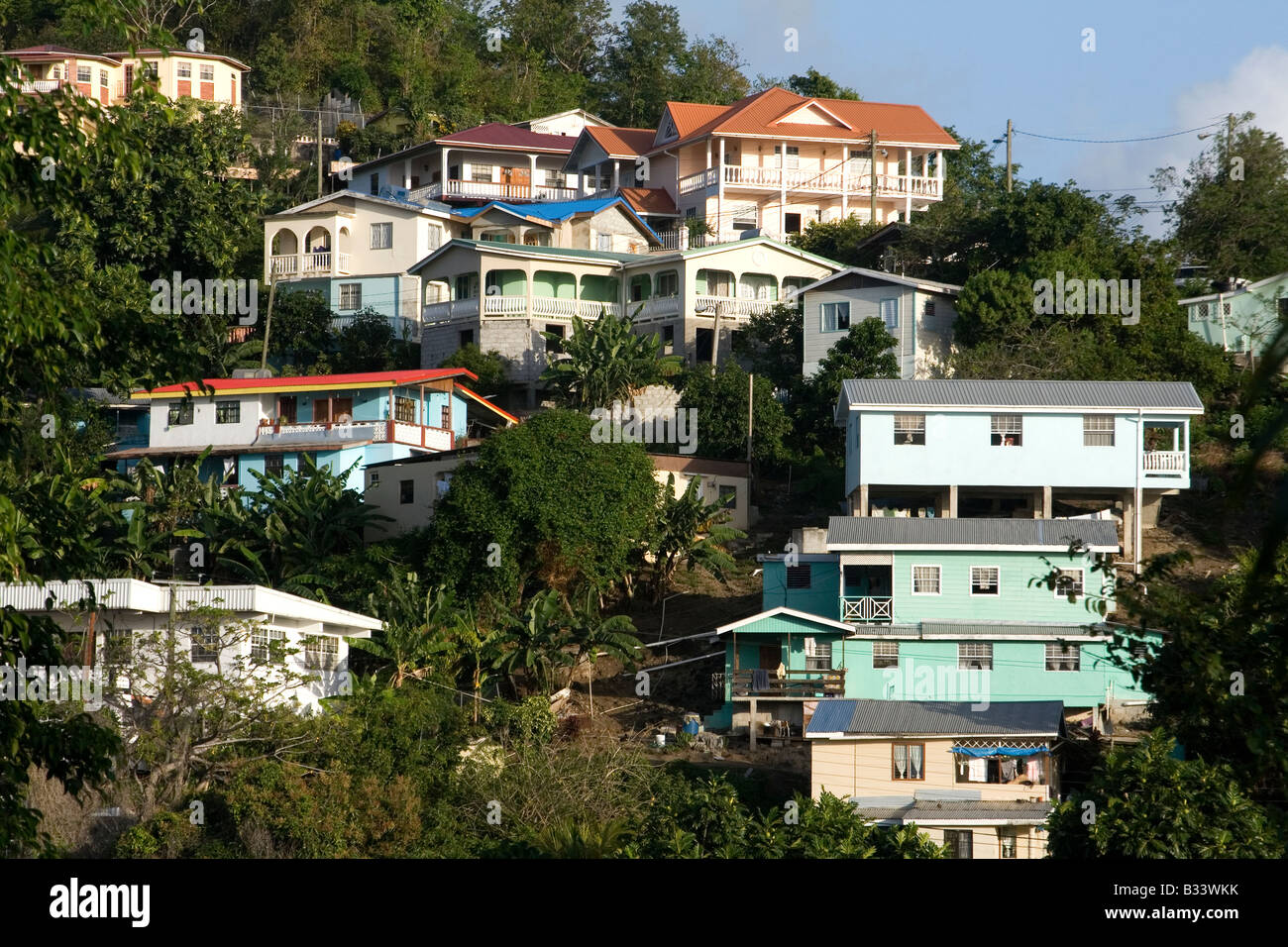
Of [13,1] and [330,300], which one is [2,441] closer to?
[330,300]

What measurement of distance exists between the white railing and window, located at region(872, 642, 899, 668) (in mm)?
9803

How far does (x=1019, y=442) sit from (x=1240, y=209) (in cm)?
2184

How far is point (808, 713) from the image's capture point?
112 ft

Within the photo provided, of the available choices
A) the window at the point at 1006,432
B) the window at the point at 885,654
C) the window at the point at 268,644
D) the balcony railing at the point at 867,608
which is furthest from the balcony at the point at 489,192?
the window at the point at 268,644

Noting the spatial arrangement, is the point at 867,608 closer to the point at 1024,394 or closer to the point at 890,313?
the point at 1024,394

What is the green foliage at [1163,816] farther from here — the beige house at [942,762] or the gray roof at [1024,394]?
the gray roof at [1024,394]

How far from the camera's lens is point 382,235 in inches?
2520

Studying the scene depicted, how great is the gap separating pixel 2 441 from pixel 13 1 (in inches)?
3483

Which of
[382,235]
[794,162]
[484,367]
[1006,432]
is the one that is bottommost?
[1006,432]

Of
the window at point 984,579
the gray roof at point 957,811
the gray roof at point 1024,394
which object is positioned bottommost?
the gray roof at point 957,811

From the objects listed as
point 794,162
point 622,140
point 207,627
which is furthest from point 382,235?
point 207,627

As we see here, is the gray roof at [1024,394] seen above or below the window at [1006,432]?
above

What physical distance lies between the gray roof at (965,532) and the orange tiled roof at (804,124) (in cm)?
3468

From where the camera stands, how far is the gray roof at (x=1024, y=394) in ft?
133
